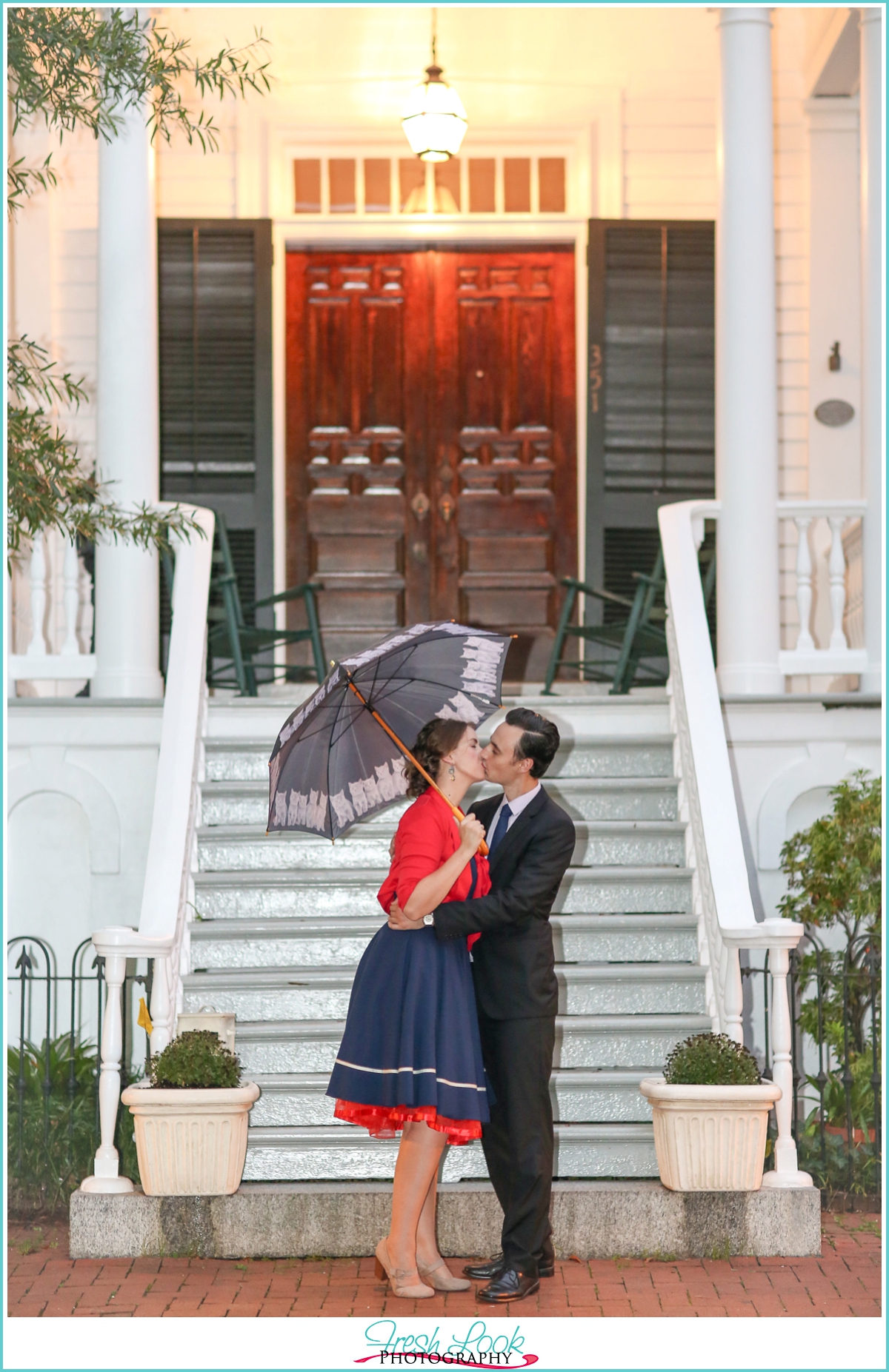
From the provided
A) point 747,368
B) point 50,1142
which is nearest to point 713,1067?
point 50,1142

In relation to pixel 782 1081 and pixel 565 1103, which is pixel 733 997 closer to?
pixel 782 1081

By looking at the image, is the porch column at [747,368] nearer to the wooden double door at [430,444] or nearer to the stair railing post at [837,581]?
→ the stair railing post at [837,581]

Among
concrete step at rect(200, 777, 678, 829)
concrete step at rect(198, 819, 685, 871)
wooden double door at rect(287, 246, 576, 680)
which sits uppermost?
wooden double door at rect(287, 246, 576, 680)

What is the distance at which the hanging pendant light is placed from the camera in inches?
339

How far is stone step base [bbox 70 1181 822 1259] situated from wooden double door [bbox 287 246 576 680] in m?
5.10

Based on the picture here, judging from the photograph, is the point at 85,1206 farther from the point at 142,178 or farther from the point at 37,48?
the point at 142,178

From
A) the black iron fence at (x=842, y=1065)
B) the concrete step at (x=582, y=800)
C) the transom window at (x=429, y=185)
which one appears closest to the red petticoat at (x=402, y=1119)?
the black iron fence at (x=842, y=1065)

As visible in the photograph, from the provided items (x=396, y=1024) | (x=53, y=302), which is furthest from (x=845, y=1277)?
(x=53, y=302)

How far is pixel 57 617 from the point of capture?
7863 mm

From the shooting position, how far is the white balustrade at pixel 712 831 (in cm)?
534

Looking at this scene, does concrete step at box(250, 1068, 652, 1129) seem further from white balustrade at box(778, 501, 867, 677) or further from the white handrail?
white balustrade at box(778, 501, 867, 677)

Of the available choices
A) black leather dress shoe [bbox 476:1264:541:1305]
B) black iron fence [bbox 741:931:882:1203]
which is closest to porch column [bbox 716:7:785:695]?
black iron fence [bbox 741:931:882:1203]

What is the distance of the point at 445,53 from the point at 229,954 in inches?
240

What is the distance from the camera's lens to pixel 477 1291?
446 cm
